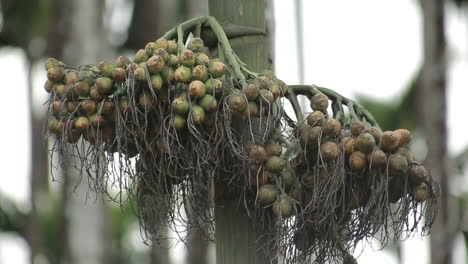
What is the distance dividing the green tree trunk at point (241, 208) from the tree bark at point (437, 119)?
16.4 feet

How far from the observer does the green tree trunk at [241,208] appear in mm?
3189

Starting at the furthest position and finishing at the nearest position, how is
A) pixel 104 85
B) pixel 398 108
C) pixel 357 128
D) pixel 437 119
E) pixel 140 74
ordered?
1. pixel 398 108
2. pixel 437 119
3. pixel 357 128
4. pixel 104 85
5. pixel 140 74

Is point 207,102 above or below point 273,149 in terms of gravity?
above

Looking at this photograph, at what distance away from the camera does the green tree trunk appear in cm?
319

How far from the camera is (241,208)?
3223 millimetres

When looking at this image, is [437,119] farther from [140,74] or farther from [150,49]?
[140,74]

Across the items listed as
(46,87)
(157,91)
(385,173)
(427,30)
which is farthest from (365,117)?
(427,30)

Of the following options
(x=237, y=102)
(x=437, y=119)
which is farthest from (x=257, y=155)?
(x=437, y=119)

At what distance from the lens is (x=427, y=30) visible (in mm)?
9133

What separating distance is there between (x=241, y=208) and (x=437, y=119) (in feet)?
19.3

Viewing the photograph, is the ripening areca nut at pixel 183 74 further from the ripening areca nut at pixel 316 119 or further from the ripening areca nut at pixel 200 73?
the ripening areca nut at pixel 316 119

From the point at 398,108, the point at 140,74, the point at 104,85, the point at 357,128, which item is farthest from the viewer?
the point at 398,108

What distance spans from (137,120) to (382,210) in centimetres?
89

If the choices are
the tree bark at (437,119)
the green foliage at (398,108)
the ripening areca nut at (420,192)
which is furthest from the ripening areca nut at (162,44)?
the green foliage at (398,108)
